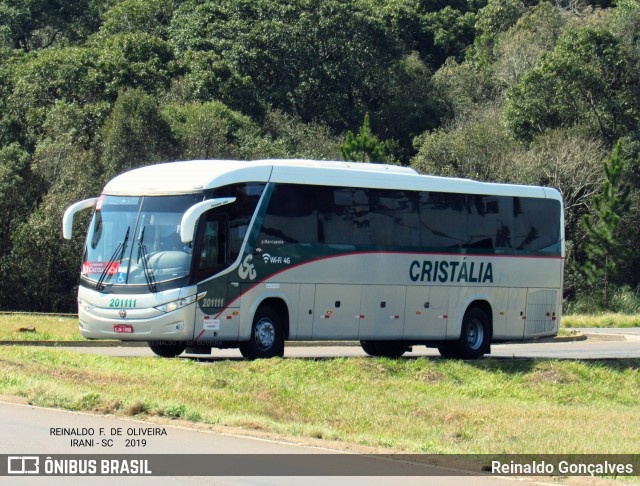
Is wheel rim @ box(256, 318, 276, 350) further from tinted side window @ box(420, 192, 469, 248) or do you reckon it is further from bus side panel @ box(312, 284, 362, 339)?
tinted side window @ box(420, 192, 469, 248)

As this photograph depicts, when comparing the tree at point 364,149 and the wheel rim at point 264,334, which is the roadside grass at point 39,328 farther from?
the tree at point 364,149

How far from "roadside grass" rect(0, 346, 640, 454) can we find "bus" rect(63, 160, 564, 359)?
4.04 feet

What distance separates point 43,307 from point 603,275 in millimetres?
25892

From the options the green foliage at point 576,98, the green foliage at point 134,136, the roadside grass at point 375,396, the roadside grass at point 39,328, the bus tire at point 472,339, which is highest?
the green foliage at point 576,98

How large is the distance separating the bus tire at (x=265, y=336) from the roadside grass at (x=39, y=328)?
215 inches

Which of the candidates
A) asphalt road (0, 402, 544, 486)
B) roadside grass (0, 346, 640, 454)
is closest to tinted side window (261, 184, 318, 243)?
roadside grass (0, 346, 640, 454)

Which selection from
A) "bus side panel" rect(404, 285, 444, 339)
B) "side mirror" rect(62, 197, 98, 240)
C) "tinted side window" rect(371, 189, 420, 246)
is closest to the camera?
"side mirror" rect(62, 197, 98, 240)

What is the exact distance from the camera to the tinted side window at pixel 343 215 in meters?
20.0

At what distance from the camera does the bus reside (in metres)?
18.1

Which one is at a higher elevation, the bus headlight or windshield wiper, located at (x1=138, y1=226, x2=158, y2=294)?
windshield wiper, located at (x1=138, y1=226, x2=158, y2=294)

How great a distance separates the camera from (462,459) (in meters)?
10.4

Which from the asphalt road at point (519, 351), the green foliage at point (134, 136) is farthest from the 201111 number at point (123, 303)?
the green foliage at point (134, 136)
